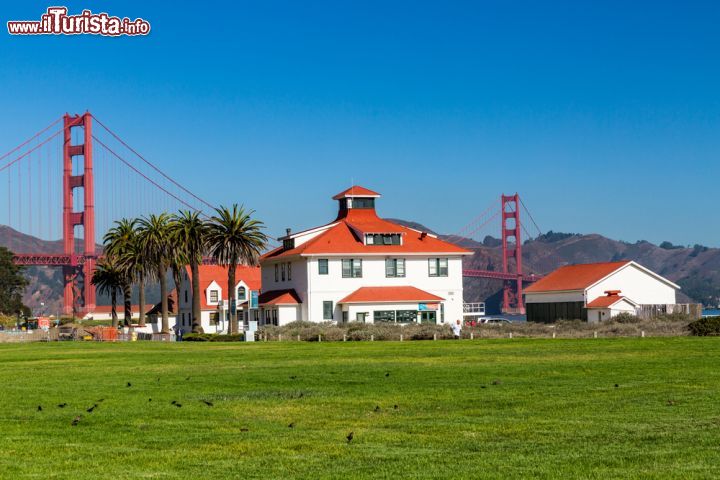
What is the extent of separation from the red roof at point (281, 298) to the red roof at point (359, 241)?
10.7ft

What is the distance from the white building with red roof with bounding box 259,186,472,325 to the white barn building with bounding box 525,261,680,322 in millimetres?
8881

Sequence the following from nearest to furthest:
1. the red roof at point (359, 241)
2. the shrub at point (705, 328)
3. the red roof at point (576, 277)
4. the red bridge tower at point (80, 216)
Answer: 1. the shrub at point (705, 328)
2. the red roof at point (576, 277)
3. the red roof at point (359, 241)
4. the red bridge tower at point (80, 216)

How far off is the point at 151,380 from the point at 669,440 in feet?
60.7

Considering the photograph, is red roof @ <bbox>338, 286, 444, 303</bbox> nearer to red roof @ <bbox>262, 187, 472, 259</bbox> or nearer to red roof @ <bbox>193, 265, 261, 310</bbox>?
red roof @ <bbox>262, 187, 472, 259</bbox>

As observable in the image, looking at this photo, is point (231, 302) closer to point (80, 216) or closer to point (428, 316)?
point (428, 316)

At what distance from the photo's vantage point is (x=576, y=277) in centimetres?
→ 10350

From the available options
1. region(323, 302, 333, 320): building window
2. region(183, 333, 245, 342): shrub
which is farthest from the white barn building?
region(183, 333, 245, 342): shrub

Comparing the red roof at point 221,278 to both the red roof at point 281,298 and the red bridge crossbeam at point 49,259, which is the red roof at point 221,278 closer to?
the red roof at point 281,298

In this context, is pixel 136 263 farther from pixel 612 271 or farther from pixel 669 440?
pixel 669 440

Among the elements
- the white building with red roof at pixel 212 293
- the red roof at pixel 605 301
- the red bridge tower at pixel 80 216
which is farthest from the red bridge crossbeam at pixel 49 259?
the red roof at pixel 605 301

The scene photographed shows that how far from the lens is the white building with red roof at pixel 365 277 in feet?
319

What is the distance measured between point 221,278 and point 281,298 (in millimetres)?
39512

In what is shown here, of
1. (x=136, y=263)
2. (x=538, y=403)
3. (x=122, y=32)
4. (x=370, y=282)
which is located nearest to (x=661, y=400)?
(x=538, y=403)

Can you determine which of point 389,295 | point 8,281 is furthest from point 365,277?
point 8,281
